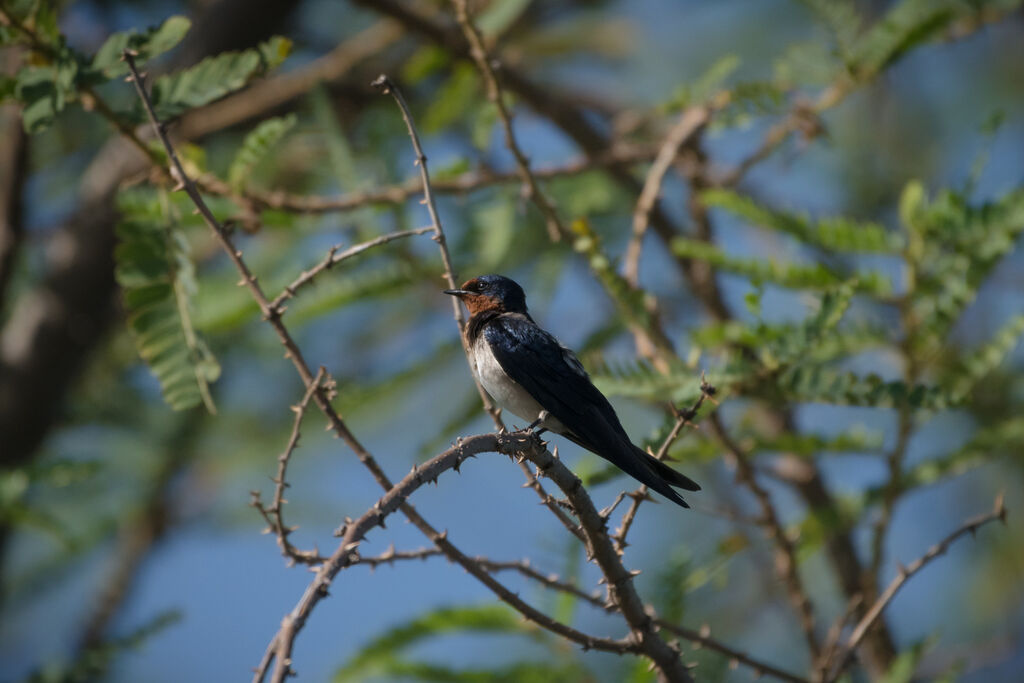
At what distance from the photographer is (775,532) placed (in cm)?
308

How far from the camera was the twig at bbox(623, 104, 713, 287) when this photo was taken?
3365mm

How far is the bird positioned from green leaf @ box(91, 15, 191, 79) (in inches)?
39.1

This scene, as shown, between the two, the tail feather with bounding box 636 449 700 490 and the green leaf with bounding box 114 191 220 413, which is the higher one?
the green leaf with bounding box 114 191 220 413

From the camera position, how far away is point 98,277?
5.13m

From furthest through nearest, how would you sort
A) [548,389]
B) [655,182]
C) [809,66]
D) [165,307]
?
[809,66], [655,182], [165,307], [548,389]

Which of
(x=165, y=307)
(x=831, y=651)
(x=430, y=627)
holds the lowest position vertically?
(x=831, y=651)

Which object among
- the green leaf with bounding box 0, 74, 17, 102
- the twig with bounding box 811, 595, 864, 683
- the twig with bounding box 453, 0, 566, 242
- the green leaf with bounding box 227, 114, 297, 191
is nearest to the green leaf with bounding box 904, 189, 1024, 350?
the twig with bounding box 811, 595, 864, 683

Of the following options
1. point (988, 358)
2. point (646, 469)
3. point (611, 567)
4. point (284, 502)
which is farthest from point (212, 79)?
point (988, 358)

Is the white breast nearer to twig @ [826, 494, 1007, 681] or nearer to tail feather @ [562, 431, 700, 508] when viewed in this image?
tail feather @ [562, 431, 700, 508]

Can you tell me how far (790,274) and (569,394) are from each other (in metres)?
0.99

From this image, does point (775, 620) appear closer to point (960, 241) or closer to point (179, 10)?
point (960, 241)

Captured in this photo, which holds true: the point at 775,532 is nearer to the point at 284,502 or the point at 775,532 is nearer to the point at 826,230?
the point at 826,230

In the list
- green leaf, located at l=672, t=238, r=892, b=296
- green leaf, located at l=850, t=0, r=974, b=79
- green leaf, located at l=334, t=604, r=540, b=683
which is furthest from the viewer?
green leaf, located at l=850, t=0, r=974, b=79

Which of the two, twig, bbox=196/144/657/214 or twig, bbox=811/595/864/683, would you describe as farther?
twig, bbox=196/144/657/214
